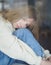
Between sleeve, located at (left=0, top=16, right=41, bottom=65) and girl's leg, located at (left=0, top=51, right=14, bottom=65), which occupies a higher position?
sleeve, located at (left=0, top=16, right=41, bottom=65)

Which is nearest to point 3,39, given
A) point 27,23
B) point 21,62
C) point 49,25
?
point 21,62

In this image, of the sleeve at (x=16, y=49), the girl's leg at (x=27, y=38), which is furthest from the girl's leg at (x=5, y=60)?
the girl's leg at (x=27, y=38)

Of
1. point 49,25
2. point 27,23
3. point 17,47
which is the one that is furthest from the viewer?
point 49,25

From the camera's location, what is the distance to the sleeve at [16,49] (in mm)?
1237

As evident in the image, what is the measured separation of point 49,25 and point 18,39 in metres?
3.11

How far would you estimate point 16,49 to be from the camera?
1.24 m

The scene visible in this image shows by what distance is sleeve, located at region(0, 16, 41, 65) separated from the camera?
4.06 feet

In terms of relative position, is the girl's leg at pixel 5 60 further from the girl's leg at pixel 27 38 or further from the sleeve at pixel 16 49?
the girl's leg at pixel 27 38

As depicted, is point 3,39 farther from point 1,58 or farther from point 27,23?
point 27,23

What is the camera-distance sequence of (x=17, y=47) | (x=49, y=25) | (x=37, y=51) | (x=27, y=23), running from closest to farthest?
(x=17, y=47) < (x=37, y=51) < (x=27, y=23) < (x=49, y=25)

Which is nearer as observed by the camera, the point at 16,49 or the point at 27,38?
the point at 16,49

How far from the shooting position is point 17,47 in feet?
4.09

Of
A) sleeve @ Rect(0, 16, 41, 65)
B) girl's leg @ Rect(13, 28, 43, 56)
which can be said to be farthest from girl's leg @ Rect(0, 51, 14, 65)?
girl's leg @ Rect(13, 28, 43, 56)

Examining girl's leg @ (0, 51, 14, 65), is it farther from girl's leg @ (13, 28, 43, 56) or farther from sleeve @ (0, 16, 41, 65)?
girl's leg @ (13, 28, 43, 56)
